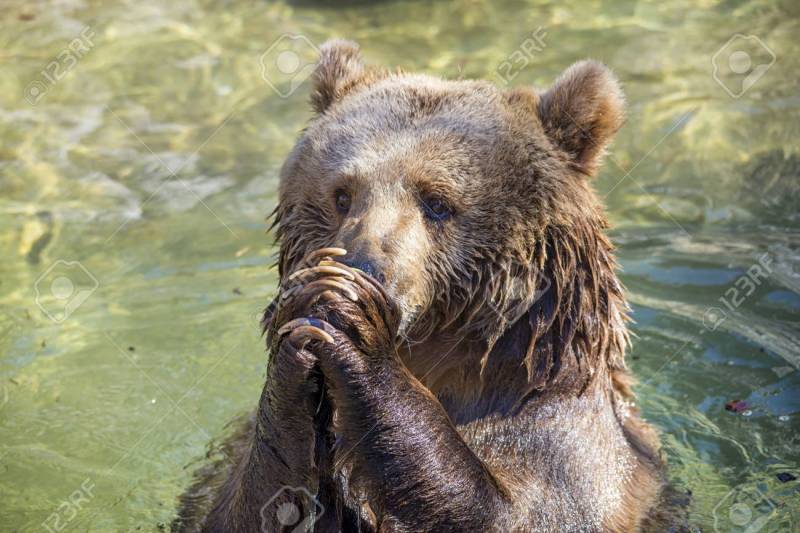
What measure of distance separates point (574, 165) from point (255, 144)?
6.36 metres

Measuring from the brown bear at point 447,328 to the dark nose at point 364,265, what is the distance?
12 millimetres


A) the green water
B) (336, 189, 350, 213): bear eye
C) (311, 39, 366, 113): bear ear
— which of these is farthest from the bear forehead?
the green water

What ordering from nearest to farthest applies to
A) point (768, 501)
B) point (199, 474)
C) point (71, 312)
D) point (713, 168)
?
point (768, 501) → point (199, 474) → point (71, 312) → point (713, 168)

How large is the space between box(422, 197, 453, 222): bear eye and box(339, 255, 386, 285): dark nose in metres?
0.68

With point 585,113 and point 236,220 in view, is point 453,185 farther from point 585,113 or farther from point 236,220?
point 236,220

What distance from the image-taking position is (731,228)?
954 cm

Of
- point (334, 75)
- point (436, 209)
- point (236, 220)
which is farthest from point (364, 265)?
point (236, 220)

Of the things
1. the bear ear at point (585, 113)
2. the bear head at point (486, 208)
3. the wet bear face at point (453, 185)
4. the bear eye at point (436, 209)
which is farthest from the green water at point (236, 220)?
the bear eye at point (436, 209)

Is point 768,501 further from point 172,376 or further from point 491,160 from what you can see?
point 172,376

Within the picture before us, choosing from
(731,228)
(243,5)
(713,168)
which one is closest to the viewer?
(731,228)

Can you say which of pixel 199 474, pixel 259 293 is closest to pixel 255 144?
pixel 259 293

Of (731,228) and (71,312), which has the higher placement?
(731,228)

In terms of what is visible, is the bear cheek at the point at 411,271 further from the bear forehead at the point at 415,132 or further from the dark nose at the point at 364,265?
the bear forehead at the point at 415,132

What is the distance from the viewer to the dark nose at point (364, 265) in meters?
4.71
